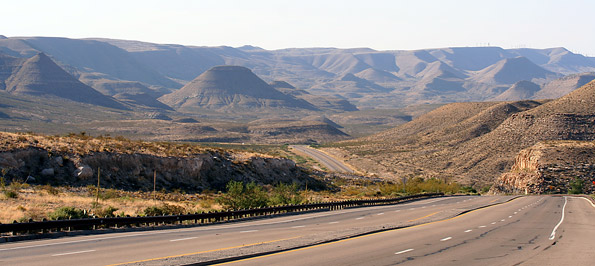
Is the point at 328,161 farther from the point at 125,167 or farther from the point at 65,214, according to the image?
the point at 65,214

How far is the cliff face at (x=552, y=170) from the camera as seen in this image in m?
77.9

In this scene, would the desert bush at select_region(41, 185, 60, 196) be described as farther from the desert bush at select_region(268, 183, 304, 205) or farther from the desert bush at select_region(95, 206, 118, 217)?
the desert bush at select_region(268, 183, 304, 205)

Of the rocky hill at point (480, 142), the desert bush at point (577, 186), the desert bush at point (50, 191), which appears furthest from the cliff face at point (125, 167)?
the rocky hill at point (480, 142)

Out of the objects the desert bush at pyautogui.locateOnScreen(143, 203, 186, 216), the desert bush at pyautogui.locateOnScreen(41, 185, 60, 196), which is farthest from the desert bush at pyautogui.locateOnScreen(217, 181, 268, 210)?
the desert bush at pyautogui.locateOnScreen(41, 185, 60, 196)

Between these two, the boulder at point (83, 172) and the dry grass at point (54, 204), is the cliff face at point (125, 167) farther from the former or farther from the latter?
the dry grass at point (54, 204)

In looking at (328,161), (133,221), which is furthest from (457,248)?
(328,161)

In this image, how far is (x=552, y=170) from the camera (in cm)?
7962

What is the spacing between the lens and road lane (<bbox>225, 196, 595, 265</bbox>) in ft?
57.3

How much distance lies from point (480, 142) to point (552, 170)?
32.6 m

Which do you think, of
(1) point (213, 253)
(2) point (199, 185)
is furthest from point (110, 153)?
(1) point (213, 253)

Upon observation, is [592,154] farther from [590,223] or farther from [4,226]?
[4,226]

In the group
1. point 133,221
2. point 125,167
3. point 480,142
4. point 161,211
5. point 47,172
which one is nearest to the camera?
point 133,221

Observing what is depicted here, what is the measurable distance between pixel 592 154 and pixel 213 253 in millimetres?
75405

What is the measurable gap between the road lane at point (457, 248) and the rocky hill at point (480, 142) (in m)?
70.6
